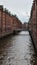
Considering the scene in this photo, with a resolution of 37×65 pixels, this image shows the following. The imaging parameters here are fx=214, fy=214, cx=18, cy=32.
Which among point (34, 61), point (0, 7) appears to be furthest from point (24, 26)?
point (34, 61)

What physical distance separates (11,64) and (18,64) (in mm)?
456

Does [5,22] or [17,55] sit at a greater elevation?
[17,55]

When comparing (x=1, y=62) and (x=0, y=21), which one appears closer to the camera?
(x=1, y=62)

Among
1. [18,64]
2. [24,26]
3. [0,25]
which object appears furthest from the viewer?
[24,26]

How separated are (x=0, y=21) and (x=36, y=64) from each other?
39.1m

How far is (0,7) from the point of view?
175 feet

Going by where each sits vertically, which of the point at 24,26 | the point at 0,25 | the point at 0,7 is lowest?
the point at 24,26

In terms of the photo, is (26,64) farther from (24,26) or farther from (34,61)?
(24,26)

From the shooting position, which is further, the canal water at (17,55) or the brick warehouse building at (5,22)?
the brick warehouse building at (5,22)

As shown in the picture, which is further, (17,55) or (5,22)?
(5,22)

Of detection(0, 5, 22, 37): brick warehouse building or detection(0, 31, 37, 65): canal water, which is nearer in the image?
detection(0, 31, 37, 65): canal water

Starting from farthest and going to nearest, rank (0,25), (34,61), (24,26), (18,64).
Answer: (24,26), (0,25), (34,61), (18,64)

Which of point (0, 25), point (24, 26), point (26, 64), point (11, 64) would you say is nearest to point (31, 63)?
point (26, 64)

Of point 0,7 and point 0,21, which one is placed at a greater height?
point 0,7
